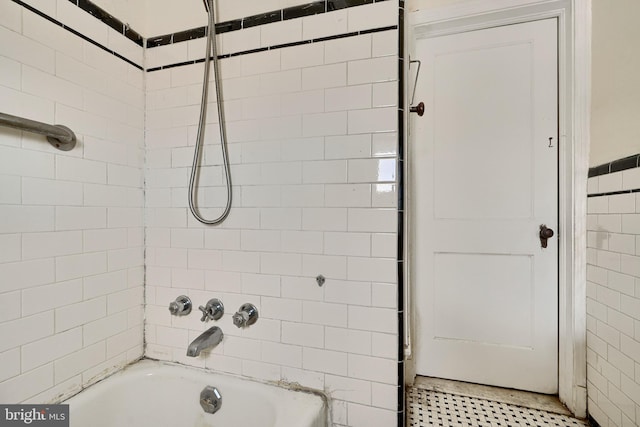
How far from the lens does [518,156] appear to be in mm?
1388

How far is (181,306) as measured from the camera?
1223 millimetres

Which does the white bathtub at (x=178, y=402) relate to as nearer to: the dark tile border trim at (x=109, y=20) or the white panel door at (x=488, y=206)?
the white panel door at (x=488, y=206)

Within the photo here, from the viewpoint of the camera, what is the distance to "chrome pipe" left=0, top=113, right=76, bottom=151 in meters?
0.81

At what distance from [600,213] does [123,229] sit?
1918mm

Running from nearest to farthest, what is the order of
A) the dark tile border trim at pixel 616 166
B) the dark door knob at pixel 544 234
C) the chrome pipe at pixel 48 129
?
1. the chrome pipe at pixel 48 129
2. the dark tile border trim at pixel 616 166
3. the dark door knob at pixel 544 234

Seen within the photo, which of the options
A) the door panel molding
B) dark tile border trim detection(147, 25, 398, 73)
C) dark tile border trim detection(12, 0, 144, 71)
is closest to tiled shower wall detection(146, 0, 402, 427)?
dark tile border trim detection(147, 25, 398, 73)

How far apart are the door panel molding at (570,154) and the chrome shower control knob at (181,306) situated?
0.93 m

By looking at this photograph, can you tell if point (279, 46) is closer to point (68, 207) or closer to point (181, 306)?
point (68, 207)

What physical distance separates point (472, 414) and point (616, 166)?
1114 millimetres

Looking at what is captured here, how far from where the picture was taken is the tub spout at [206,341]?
102 cm

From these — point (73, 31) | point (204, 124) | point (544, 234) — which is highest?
point (73, 31)

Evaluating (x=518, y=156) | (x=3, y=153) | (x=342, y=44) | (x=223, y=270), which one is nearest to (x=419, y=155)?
(x=518, y=156)

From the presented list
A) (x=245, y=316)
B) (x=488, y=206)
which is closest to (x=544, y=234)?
(x=488, y=206)

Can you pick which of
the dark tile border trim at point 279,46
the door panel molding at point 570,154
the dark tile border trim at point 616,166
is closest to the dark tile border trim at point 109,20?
the dark tile border trim at point 279,46
